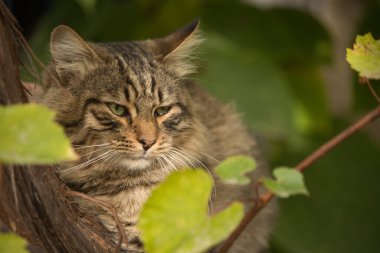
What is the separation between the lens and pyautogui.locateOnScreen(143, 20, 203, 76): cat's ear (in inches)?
101

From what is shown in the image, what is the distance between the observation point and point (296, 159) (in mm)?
3824

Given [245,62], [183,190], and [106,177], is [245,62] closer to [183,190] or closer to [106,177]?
[106,177]

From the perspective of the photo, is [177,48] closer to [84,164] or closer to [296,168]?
[84,164]

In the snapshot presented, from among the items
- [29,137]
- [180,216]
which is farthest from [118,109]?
[29,137]

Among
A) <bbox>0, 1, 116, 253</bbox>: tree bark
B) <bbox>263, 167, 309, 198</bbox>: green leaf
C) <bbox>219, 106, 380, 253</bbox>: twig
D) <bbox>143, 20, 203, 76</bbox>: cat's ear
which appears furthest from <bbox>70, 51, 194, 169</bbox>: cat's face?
<bbox>263, 167, 309, 198</bbox>: green leaf

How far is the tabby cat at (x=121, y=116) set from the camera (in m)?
2.30

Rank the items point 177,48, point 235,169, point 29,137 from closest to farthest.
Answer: point 29,137
point 235,169
point 177,48

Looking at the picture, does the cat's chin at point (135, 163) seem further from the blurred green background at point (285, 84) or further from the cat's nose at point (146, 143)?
the blurred green background at point (285, 84)

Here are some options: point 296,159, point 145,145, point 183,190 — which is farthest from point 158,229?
point 296,159

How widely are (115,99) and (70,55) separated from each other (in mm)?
235

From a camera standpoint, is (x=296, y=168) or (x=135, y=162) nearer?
(x=296, y=168)

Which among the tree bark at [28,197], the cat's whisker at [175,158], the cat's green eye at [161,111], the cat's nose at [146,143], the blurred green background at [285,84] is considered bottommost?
the blurred green background at [285,84]

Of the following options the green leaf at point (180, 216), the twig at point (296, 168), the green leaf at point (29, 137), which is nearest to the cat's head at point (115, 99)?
the twig at point (296, 168)

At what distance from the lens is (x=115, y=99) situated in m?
2.31
